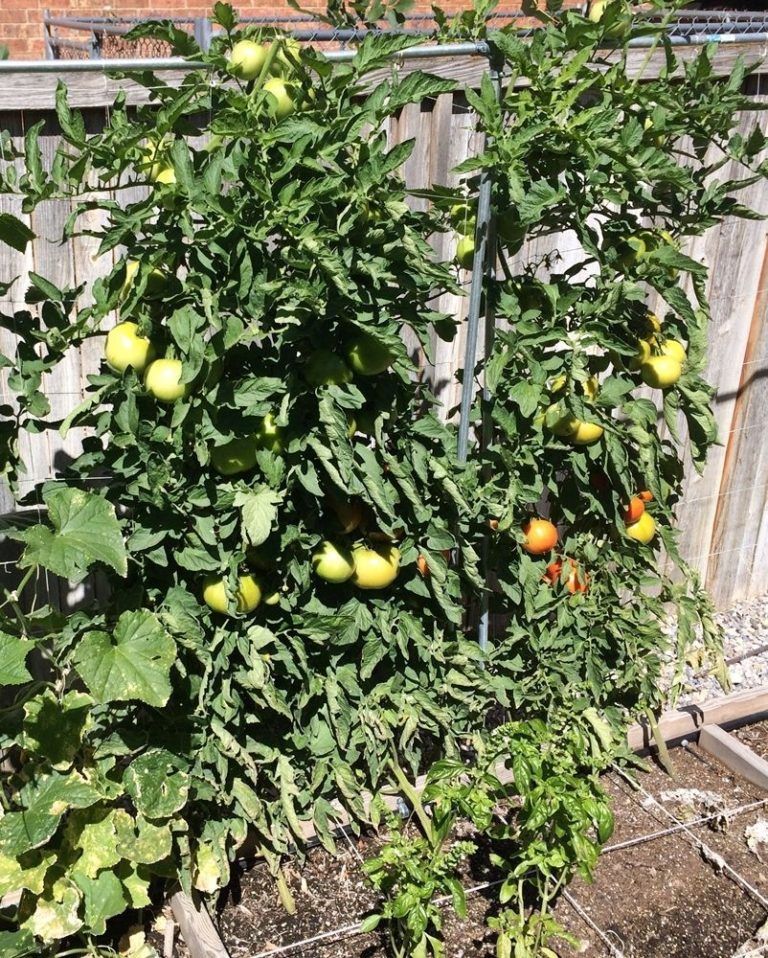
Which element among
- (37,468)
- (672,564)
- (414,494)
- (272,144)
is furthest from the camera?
(672,564)

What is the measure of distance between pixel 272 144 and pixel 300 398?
530 mm

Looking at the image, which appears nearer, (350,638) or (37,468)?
(350,638)

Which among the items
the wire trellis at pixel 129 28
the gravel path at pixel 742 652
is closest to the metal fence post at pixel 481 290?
the gravel path at pixel 742 652

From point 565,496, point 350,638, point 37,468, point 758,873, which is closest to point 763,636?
point 758,873

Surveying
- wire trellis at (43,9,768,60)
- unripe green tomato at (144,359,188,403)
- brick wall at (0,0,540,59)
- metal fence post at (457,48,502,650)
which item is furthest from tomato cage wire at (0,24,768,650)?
brick wall at (0,0,540,59)

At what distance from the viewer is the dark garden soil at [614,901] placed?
8.07 feet

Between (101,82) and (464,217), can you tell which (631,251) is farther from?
(101,82)

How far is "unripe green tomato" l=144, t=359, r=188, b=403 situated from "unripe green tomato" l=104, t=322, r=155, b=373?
0.06m

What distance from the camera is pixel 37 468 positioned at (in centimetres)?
269

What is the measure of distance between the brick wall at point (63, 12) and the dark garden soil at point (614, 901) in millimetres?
5905

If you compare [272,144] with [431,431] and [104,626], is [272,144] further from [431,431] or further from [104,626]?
[104,626]

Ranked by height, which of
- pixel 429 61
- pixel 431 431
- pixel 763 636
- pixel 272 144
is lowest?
pixel 763 636

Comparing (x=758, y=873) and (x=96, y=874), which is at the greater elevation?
(x=96, y=874)

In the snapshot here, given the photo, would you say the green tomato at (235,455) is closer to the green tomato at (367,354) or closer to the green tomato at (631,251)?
the green tomato at (367,354)
